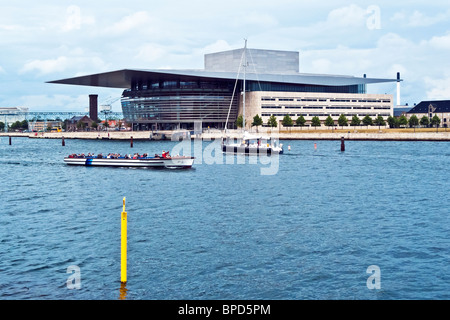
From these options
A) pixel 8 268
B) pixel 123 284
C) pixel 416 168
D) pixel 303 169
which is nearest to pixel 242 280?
pixel 123 284

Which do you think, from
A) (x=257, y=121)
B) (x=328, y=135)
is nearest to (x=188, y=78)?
(x=257, y=121)

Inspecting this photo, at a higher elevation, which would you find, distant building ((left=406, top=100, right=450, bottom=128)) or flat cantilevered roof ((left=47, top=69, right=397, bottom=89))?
flat cantilevered roof ((left=47, top=69, right=397, bottom=89))

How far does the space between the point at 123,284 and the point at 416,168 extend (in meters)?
44.4

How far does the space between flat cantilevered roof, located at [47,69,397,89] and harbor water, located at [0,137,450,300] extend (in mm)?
107741

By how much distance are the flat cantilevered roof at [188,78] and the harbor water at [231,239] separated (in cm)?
10774

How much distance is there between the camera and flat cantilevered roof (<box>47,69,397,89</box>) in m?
149

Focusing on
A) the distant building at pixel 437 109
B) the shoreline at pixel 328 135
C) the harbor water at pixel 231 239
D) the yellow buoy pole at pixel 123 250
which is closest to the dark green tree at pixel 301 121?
the shoreline at pixel 328 135

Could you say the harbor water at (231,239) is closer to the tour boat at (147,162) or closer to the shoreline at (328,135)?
the tour boat at (147,162)

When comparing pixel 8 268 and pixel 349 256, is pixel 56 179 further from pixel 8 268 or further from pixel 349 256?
pixel 349 256

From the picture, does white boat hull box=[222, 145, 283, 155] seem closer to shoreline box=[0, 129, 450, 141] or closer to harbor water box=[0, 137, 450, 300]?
shoreline box=[0, 129, 450, 141]

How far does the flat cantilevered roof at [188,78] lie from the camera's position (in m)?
149

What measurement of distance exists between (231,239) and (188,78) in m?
139

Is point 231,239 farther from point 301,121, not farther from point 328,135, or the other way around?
point 301,121

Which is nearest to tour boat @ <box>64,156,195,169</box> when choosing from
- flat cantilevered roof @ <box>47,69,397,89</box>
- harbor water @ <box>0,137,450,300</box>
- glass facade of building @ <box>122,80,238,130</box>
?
harbor water @ <box>0,137,450,300</box>
